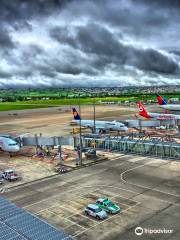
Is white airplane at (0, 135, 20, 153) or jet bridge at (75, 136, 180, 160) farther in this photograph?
white airplane at (0, 135, 20, 153)

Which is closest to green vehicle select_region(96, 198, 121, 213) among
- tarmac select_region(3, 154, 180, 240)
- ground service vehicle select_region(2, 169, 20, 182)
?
tarmac select_region(3, 154, 180, 240)

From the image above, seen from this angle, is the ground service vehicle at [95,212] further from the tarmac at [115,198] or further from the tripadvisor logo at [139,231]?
the tripadvisor logo at [139,231]

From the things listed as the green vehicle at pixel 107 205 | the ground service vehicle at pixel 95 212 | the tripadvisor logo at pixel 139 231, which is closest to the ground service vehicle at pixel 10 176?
the green vehicle at pixel 107 205

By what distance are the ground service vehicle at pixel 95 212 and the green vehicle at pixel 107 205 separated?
4.68 ft

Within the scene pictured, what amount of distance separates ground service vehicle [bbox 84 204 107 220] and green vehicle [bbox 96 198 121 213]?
1428 millimetres

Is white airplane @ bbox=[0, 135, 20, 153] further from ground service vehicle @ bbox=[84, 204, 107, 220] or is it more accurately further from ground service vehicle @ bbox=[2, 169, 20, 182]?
ground service vehicle @ bbox=[84, 204, 107, 220]

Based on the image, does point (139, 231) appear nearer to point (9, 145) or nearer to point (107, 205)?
point (107, 205)

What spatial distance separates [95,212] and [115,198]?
728cm

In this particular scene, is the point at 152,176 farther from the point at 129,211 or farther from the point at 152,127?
the point at 152,127

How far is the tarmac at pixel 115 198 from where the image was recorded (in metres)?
38.6

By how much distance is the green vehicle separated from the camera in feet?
142

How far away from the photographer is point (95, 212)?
42094 mm

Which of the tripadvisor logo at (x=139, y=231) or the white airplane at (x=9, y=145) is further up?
the white airplane at (x=9, y=145)

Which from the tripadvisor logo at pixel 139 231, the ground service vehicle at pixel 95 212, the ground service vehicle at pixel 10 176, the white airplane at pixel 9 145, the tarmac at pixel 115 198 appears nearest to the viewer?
the tripadvisor logo at pixel 139 231
